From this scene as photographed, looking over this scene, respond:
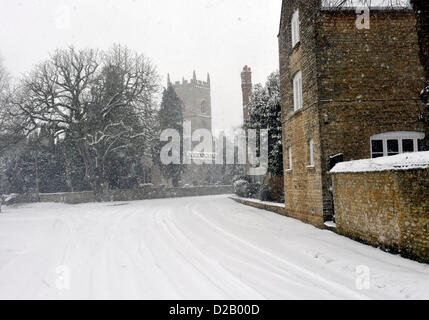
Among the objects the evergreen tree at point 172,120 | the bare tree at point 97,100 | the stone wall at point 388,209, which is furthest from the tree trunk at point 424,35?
the evergreen tree at point 172,120

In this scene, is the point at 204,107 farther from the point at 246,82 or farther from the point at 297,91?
the point at 297,91

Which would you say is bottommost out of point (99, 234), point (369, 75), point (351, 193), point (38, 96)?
point (99, 234)

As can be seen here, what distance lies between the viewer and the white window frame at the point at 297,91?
14078 millimetres

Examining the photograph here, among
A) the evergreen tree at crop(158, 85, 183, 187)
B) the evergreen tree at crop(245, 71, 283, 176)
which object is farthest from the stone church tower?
the evergreen tree at crop(245, 71, 283, 176)

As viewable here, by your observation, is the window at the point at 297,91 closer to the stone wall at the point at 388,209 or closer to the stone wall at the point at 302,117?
the stone wall at the point at 302,117

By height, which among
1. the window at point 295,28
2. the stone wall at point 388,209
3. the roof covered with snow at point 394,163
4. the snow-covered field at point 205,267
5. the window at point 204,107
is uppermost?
the window at point 204,107

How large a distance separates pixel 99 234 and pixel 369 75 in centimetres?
1005

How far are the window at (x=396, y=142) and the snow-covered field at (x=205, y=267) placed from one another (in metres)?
3.48

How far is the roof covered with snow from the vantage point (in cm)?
660

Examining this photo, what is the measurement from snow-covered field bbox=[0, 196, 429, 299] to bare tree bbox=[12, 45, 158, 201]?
829 inches

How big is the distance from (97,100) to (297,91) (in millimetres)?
22207

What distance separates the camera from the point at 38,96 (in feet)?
97.7
